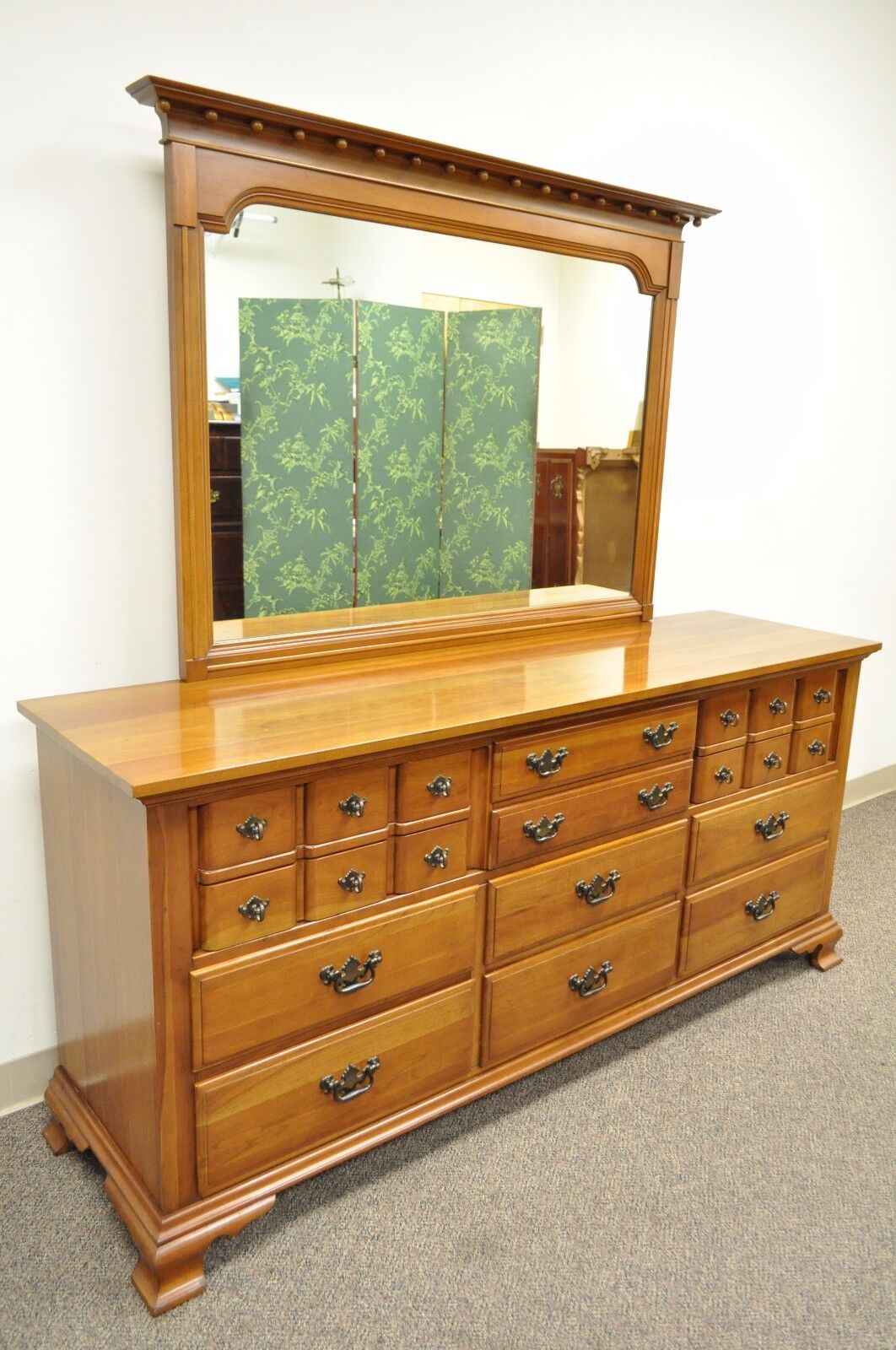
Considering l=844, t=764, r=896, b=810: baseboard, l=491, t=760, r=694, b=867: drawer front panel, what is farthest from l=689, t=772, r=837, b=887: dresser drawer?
l=844, t=764, r=896, b=810: baseboard

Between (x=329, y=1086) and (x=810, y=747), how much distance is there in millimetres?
1177

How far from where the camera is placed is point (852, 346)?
8.87 feet

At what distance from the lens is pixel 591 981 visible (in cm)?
170

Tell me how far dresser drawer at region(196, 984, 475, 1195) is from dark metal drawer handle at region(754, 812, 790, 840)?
74cm

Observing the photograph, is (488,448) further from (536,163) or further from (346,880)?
(346,880)

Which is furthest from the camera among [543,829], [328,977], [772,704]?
[772,704]

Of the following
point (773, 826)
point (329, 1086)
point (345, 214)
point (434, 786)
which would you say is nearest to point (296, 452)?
point (345, 214)

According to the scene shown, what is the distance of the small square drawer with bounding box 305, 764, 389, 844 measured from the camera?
1.29 meters

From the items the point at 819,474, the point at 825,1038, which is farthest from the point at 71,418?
the point at 819,474

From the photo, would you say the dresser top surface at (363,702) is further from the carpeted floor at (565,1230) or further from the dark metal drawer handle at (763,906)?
the carpeted floor at (565,1230)

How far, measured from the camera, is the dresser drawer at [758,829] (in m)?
1.85

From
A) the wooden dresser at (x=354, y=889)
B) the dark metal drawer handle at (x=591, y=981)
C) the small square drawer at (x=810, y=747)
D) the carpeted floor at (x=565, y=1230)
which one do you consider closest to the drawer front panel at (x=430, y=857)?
the wooden dresser at (x=354, y=889)

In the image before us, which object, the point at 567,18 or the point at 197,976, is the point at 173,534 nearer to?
the point at 197,976

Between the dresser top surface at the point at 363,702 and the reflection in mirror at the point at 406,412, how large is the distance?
144 millimetres
